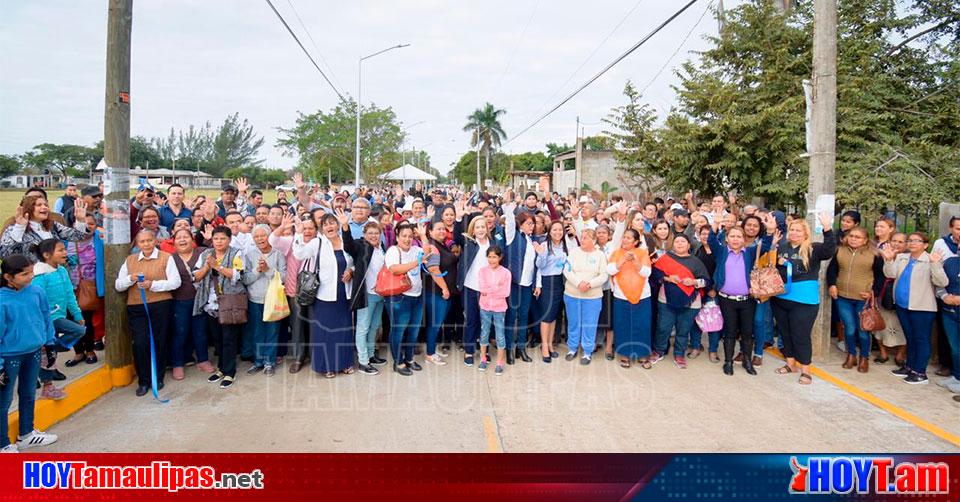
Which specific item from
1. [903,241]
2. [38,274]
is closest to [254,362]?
[38,274]

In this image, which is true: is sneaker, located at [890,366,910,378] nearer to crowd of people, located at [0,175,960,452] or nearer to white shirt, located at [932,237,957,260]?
crowd of people, located at [0,175,960,452]

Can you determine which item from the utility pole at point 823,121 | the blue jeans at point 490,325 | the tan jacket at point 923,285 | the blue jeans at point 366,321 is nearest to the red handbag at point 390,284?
the blue jeans at point 366,321

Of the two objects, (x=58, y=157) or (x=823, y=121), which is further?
(x=58, y=157)

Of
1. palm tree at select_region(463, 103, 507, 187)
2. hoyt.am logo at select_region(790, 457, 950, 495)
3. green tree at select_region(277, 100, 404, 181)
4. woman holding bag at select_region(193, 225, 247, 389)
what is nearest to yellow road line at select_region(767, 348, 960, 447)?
hoyt.am logo at select_region(790, 457, 950, 495)

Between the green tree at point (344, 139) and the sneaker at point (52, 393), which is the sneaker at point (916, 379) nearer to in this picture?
the sneaker at point (52, 393)

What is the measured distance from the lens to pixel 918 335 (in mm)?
5902

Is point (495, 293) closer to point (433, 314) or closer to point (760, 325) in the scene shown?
point (433, 314)

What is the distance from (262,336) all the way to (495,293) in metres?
2.63

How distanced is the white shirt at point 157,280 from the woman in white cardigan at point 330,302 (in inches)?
46.2

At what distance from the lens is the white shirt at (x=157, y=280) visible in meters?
5.46

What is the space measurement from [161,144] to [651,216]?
298ft

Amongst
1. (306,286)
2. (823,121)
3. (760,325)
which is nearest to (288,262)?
(306,286)

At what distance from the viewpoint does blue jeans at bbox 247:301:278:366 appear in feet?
20.1

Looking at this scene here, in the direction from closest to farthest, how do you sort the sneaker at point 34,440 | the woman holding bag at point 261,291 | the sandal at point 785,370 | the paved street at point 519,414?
the sneaker at point 34,440
the paved street at point 519,414
the woman holding bag at point 261,291
the sandal at point 785,370
